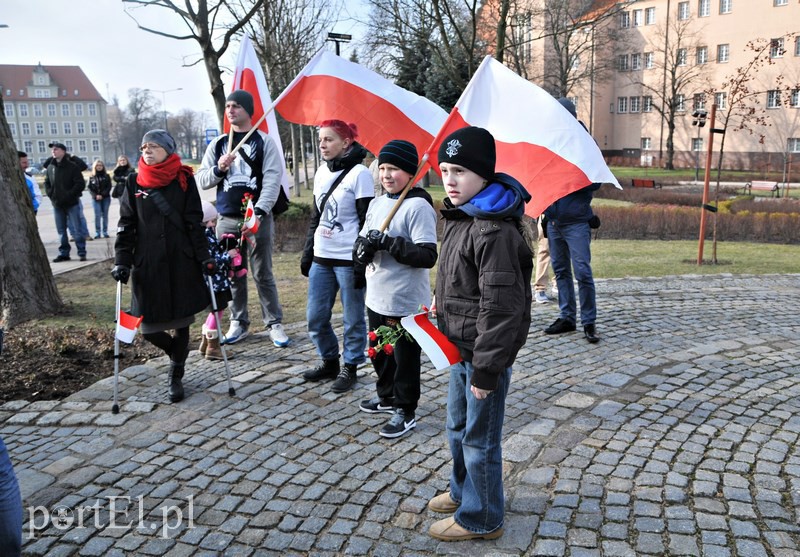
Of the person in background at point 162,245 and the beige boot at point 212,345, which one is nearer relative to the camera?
the person in background at point 162,245

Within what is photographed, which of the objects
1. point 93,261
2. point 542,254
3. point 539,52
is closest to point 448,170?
point 542,254

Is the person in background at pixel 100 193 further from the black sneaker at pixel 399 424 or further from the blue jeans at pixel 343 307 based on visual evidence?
the black sneaker at pixel 399 424

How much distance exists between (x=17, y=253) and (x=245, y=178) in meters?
3.24

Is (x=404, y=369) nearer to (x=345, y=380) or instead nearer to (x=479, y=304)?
(x=345, y=380)

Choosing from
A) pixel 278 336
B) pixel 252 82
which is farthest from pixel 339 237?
pixel 252 82

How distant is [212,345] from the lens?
6.23m

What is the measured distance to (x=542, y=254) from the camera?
880 centimetres

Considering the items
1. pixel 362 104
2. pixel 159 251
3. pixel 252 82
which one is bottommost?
pixel 159 251

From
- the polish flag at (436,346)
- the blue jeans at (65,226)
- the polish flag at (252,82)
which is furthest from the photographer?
the blue jeans at (65,226)

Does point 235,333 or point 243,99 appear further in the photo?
point 235,333

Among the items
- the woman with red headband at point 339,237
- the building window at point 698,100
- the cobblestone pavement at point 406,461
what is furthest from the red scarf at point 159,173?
the building window at point 698,100

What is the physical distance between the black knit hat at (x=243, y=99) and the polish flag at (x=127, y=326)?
2.20 meters

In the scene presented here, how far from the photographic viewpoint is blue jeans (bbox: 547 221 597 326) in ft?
22.3

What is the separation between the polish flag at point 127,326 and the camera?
5012 millimetres
